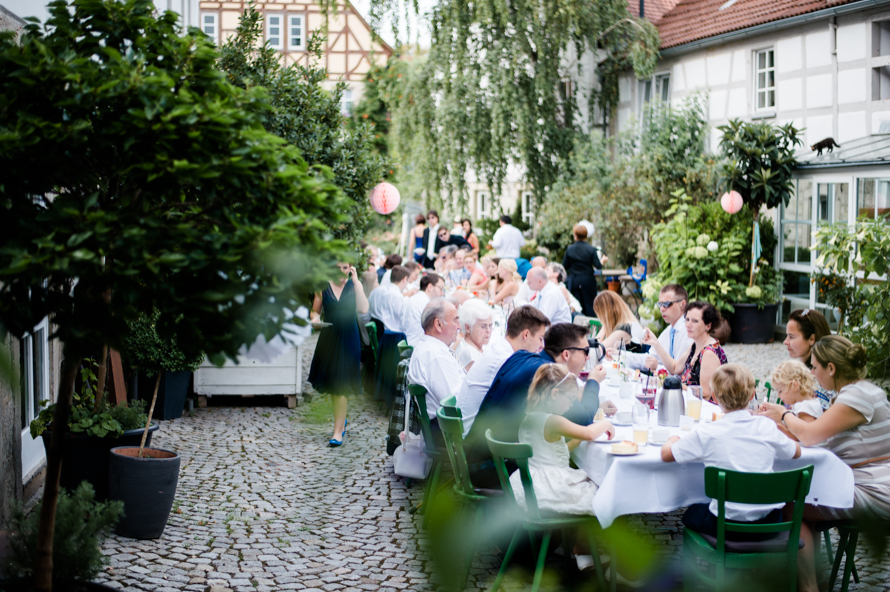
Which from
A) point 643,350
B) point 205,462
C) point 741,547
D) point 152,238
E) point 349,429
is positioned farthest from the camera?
point 349,429

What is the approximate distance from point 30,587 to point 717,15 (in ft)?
52.9

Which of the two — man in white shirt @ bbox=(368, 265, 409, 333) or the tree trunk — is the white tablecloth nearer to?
the tree trunk

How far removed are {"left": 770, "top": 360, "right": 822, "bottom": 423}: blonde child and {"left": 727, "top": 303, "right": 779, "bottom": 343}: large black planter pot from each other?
333 inches

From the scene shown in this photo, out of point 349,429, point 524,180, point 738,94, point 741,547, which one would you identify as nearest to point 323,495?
point 349,429

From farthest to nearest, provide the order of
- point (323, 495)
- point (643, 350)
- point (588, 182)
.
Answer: point (588, 182), point (643, 350), point (323, 495)

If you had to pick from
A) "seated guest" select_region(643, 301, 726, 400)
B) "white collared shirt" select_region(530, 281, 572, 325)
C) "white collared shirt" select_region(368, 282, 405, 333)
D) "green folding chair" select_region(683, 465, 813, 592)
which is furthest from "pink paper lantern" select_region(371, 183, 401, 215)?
"green folding chair" select_region(683, 465, 813, 592)

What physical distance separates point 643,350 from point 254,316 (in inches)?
219

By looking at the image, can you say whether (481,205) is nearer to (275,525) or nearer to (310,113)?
(310,113)

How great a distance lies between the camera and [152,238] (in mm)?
2357

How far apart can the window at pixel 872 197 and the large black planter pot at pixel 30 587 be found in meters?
11.0

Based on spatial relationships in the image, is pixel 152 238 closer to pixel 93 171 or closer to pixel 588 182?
pixel 93 171

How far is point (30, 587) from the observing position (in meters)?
3.09

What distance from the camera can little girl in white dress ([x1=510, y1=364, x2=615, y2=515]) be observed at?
407 cm

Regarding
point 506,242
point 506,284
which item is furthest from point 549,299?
point 506,242
